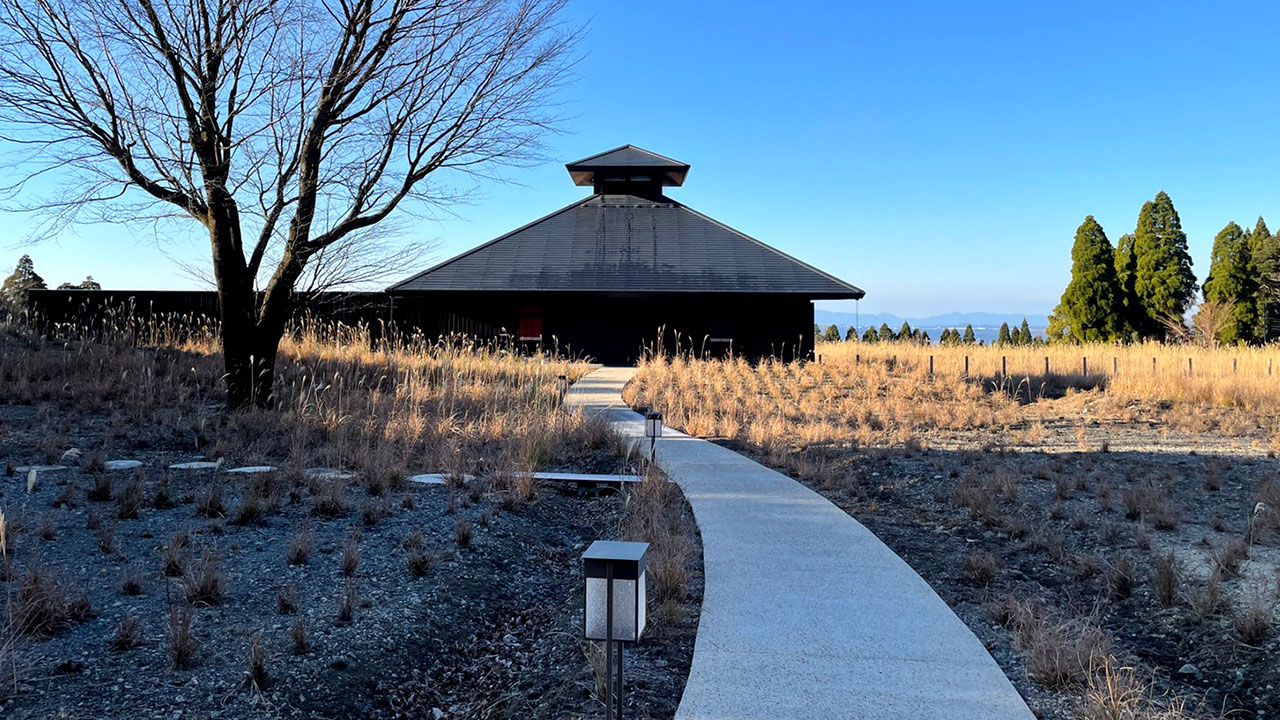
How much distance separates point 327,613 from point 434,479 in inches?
115

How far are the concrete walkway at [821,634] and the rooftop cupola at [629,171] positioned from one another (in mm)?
18988

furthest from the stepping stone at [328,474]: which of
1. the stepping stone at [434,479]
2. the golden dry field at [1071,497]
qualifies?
the golden dry field at [1071,497]

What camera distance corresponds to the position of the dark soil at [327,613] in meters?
3.23

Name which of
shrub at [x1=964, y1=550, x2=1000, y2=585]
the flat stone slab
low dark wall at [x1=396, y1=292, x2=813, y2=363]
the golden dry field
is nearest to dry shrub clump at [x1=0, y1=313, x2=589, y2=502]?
the flat stone slab

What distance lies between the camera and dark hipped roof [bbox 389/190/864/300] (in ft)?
66.8

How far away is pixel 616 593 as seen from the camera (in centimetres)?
288

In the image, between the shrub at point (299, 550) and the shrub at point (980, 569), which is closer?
the shrub at point (299, 550)

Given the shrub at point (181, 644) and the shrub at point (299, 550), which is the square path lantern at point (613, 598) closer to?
the shrub at point (181, 644)

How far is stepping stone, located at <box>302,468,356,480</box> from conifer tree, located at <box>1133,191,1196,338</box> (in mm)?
34420

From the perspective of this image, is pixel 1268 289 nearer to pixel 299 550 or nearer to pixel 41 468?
pixel 299 550

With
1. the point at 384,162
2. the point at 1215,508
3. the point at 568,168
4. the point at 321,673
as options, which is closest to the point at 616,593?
the point at 321,673

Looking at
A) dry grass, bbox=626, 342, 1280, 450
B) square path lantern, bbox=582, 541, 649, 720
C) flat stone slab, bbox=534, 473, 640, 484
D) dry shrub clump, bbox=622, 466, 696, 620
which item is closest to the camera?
square path lantern, bbox=582, 541, 649, 720

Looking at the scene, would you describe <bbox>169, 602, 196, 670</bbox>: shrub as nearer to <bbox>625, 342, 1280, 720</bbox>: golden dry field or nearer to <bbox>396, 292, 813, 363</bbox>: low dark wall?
<bbox>625, 342, 1280, 720</bbox>: golden dry field

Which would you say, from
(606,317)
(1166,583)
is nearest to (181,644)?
(1166,583)
